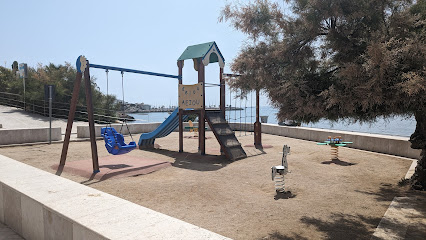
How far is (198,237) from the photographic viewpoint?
227 cm

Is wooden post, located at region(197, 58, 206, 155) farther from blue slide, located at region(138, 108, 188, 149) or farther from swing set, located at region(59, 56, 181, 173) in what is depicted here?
swing set, located at region(59, 56, 181, 173)

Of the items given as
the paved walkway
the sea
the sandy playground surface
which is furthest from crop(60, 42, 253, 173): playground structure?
the paved walkway

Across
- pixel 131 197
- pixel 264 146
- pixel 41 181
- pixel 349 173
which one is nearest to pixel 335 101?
pixel 41 181

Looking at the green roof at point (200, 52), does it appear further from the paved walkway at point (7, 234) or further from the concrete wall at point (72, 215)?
the paved walkway at point (7, 234)

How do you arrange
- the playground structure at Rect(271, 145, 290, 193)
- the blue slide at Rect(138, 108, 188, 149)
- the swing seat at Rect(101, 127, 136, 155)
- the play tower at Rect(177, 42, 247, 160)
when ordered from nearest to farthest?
the playground structure at Rect(271, 145, 290, 193) → the swing seat at Rect(101, 127, 136, 155) → the play tower at Rect(177, 42, 247, 160) → the blue slide at Rect(138, 108, 188, 149)

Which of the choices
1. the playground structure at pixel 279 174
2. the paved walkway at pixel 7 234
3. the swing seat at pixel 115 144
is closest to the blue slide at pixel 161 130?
the swing seat at pixel 115 144

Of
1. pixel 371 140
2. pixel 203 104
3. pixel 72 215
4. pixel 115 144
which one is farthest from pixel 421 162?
pixel 115 144

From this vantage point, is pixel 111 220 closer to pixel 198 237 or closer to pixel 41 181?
pixel 198 237

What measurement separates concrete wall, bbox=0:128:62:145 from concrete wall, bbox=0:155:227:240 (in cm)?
1150

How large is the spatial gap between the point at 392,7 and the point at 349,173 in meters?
5.68

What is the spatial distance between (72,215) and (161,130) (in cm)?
1100

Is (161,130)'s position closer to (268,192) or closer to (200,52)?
(200,52)

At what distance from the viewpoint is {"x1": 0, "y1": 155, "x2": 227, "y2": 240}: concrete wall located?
2.41 m

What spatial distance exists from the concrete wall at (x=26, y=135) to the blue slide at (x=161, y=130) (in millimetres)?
5040
